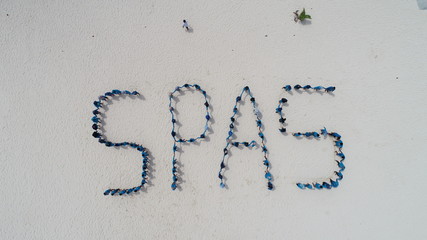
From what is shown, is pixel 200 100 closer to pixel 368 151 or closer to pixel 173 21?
pixel 173 21

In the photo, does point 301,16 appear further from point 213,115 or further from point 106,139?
point 106,139

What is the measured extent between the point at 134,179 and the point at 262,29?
1156mm

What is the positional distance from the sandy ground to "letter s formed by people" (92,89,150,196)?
37 mm

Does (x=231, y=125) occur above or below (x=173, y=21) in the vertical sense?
below

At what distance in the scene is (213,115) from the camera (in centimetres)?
134

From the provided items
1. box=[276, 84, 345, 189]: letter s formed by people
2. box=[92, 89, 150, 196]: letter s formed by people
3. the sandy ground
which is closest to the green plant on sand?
the sandy ground

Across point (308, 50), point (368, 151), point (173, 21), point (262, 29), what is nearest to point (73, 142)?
point (173, 21)

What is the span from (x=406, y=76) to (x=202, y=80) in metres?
1.23

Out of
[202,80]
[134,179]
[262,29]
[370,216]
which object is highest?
[262,29]

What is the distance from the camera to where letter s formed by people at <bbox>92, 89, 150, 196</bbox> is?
1.29 meters

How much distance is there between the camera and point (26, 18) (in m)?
1.31

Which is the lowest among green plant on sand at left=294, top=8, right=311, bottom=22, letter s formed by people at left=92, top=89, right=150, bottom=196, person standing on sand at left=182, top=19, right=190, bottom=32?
letter s formed by people at left=92, top=89, right=150, bottom=196

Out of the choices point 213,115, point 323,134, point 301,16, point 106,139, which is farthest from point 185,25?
point 323,134

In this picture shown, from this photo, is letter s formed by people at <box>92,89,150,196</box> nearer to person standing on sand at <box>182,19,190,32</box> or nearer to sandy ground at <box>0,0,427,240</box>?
sandy ground at <box>0,0,427,240</box>
